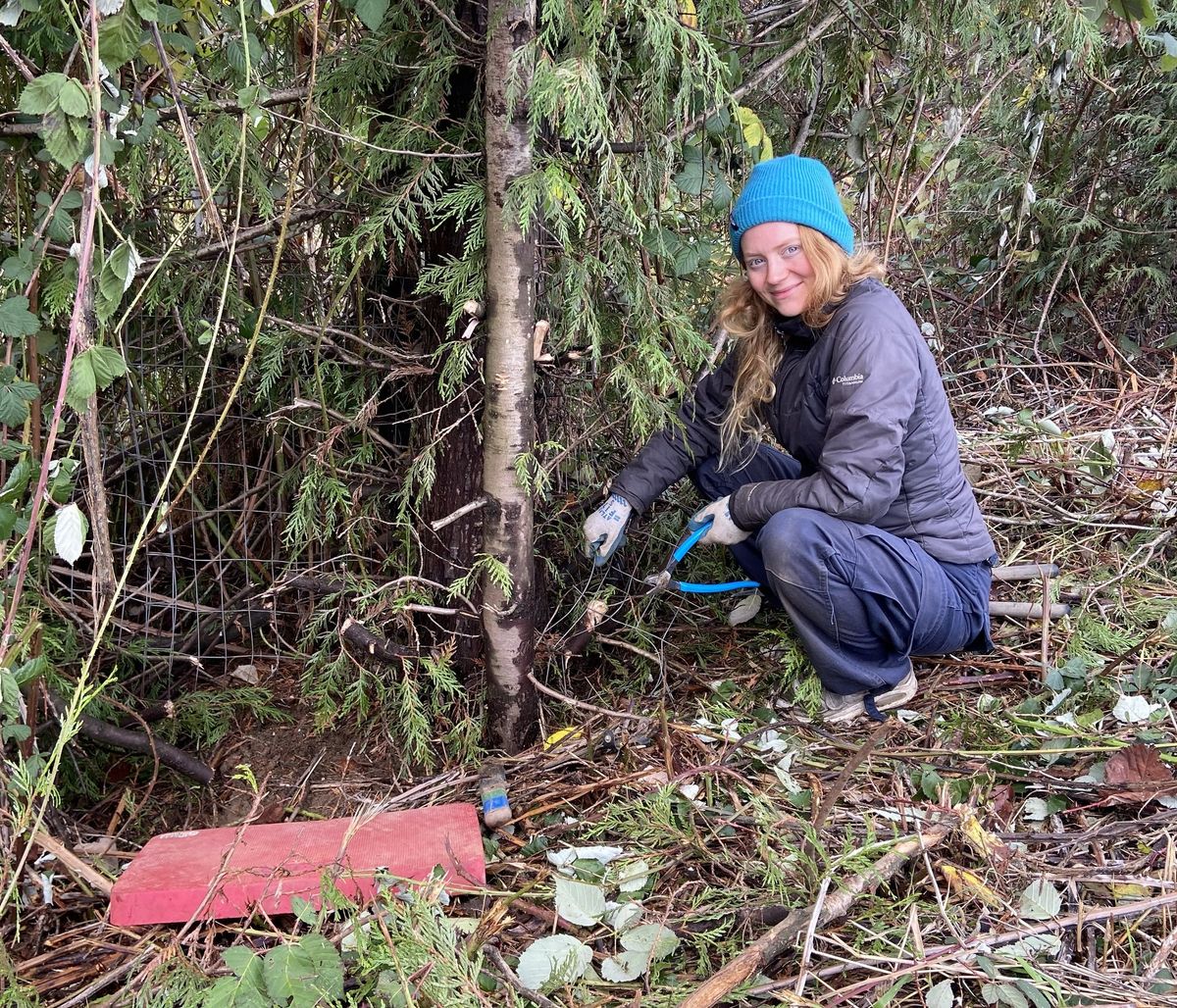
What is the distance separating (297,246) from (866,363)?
63.5 inches

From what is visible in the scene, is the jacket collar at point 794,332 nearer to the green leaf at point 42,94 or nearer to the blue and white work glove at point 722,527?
the blue and white work glove at point 722,527

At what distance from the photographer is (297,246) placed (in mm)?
2693

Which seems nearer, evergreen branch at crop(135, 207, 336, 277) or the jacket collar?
evergreen branch at crop(135, 207, 336, 277)

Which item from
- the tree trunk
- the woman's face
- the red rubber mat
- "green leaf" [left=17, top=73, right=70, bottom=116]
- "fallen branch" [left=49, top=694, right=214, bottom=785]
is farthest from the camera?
the woman's face

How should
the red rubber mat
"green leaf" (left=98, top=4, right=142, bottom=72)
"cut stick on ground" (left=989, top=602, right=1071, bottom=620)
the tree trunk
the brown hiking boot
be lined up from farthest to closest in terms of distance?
"cut stick on ground" (left=989, top=602, right=1071, bottom=620), the brown hiking boot, the tree trunk, the red rubber mat, "green leaf" (left=98, top=4, right=142, bottom=72)

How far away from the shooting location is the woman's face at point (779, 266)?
2.44 m

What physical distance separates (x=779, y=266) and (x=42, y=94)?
66.5 inches

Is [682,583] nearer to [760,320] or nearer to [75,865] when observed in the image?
[760,320]

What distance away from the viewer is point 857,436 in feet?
7.91

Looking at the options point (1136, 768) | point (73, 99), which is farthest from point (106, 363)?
point (1136, 768)

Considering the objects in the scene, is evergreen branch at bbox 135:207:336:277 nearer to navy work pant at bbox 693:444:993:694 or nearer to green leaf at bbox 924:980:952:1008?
navy work pant at bbox 693:444:993:694

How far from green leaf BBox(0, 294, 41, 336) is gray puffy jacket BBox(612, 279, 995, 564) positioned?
1.52 meters

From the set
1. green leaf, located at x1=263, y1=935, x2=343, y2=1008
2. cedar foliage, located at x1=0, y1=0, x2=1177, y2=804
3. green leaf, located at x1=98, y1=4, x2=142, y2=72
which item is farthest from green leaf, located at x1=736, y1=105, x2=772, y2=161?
green leaf, located at x1=263, y1=935, x2=343, y2=1008

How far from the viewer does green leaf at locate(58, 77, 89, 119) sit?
1.48m
